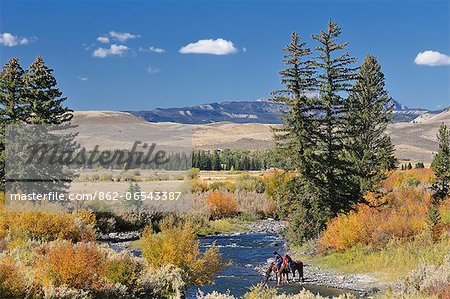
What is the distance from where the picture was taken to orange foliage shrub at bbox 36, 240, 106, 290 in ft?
52.3

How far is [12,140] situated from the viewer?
3872cm

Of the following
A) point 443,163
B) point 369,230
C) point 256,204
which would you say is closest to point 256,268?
point 369,230

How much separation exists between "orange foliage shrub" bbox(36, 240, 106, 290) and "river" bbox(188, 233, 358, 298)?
4282mm

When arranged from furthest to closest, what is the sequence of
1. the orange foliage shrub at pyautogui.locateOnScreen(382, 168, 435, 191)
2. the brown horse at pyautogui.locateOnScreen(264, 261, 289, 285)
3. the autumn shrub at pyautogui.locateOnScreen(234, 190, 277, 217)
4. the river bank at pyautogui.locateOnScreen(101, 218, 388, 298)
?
1. the orange foliage shrub at pyautogui.locateOnScreen(382, 168, 435, 191)
2. the autumn shrub at pyautogui.locateOnScreen(234, 190, 277, 217)
3. the brown horse at pyautogui.locateOnScreen(264, 261, 289, 285)
4. the river bank at pyautogui.locateOnScreen(101, 218, 388, 298)

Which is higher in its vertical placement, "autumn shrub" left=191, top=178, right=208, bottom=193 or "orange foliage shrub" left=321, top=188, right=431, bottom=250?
"autumn shrub" left=191, top=178, right=208, bottom=193

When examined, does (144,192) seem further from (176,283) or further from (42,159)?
(176,283)

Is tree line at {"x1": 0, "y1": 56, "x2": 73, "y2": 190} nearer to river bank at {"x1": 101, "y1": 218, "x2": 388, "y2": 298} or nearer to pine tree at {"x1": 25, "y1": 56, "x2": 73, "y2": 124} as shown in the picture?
pine tree at {"x1": 25, "y1": 56, "x2": 73, "y2": 124}

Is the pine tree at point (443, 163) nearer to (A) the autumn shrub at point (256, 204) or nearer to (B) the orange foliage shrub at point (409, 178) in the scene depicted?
(B) the orange foliage shrub at point (409, 178)

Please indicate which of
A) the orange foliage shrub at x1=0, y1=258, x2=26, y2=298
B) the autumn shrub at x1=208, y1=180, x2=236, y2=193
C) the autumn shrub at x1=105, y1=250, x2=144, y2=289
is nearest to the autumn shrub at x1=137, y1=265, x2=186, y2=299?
the autumn shrub at x1=105, y1=250, x2=144, y2=289

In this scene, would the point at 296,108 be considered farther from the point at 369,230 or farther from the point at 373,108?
the point at 373,108

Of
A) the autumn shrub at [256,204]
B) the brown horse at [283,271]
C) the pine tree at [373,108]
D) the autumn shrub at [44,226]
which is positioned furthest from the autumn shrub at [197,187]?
the brown horse at [283,271]

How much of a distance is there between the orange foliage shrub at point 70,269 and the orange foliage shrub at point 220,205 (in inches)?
1277

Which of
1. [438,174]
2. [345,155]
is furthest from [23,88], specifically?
[438,174]

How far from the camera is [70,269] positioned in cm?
1603
